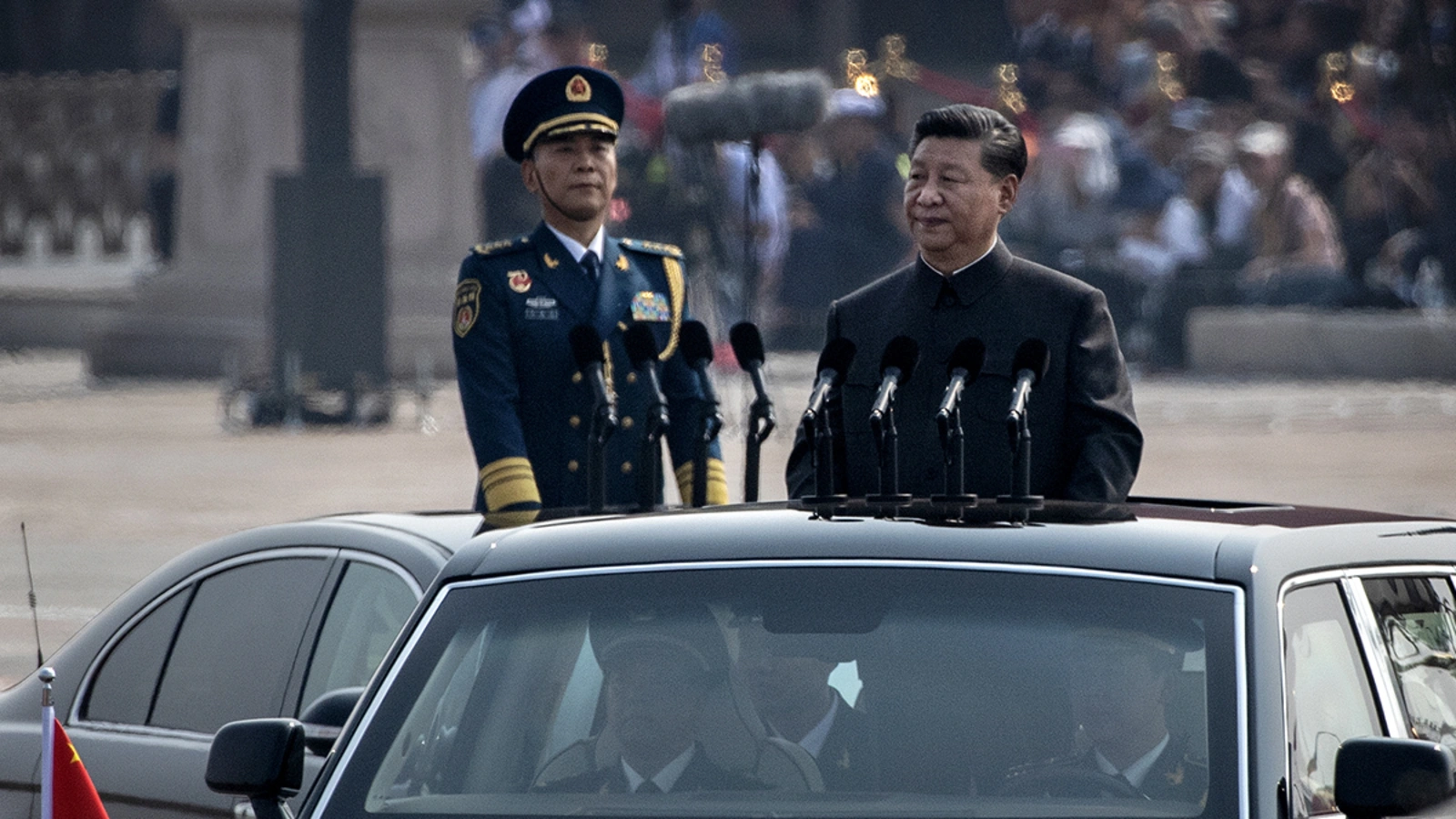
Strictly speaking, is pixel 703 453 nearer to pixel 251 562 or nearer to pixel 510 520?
pixel 251 562

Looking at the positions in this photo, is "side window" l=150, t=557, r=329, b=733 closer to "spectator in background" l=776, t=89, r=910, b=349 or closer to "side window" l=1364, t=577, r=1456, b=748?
"side window" l=1364, t=577, r=1456, b=748

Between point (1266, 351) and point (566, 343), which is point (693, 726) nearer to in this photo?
point (566, 343)

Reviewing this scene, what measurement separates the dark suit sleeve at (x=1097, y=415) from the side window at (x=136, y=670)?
1.86m

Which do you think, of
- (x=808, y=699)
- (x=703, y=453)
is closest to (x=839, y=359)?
(x=808, y=699)

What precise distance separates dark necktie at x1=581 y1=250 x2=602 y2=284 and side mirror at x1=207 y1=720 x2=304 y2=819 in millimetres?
2638

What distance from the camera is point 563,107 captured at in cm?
632

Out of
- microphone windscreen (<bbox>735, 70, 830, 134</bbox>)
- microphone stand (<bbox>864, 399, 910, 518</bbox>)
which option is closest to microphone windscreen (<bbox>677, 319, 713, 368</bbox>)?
microphone stand (<bbox>864, 399, 910, 518</bbox>)

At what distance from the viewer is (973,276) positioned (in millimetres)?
5367

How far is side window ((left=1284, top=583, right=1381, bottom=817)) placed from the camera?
3.63 m

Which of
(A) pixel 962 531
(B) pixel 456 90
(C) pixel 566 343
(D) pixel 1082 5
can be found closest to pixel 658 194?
(B) pixel 456 90

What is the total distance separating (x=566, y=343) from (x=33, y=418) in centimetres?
1446

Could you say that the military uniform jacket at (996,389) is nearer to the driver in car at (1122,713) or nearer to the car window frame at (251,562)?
the car window frame at (251,562)

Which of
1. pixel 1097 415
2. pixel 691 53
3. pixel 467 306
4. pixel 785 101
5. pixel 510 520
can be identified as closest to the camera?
pixel 510 520

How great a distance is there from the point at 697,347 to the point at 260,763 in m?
2.11
